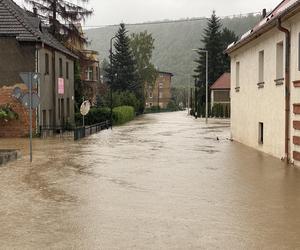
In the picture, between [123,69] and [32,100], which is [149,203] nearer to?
[32,100]

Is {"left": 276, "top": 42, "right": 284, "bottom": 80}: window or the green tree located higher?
the green tree

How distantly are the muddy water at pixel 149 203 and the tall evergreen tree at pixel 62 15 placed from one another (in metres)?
27.1

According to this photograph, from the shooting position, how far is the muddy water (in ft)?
23.2

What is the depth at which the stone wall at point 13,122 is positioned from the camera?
28219 mm

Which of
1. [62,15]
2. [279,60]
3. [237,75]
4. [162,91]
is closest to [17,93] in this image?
[279,60]

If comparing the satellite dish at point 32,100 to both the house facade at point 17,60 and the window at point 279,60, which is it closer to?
the window at point 279,60

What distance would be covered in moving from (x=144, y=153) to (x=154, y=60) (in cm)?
17724

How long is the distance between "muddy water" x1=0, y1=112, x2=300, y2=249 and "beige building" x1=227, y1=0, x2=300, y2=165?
1179 mm

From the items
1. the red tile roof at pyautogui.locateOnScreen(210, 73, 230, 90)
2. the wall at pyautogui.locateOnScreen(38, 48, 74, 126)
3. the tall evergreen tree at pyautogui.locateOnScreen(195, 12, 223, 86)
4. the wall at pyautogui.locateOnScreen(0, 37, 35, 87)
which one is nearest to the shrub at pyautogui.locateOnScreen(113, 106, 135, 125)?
the wall at pyautogui.locateOnScreen(38, 48, 74, 126)

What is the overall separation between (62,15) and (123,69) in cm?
3413

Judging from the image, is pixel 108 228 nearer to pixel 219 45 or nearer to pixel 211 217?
pixel 211 217

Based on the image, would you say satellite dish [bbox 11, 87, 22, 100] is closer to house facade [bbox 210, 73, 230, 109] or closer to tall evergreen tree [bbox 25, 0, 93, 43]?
tall evergreen tree [bbox 25, 0, 93, 43]

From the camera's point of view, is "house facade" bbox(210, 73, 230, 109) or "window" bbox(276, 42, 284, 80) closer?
"window" bbox(276, 42, 284, 80)

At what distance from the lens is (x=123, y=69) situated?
253 ft
